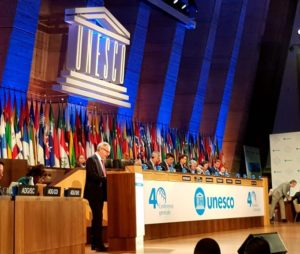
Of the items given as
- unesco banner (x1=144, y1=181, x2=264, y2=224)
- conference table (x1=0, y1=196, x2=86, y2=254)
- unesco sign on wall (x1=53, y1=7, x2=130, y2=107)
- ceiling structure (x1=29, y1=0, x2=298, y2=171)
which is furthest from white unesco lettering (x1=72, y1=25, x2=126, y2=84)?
conference table (x1=0, y1=196, x2=86, y2=254)

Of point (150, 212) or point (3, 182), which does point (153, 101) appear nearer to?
point (3, 182)

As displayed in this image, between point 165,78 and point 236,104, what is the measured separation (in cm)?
542

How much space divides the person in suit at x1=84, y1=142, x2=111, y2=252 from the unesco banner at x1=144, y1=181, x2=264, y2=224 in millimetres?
1502

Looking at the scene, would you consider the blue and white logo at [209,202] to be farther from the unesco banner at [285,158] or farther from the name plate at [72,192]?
the unesco banner at [285,158]

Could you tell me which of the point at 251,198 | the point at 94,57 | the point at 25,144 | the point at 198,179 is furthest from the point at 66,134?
the point at 251,198

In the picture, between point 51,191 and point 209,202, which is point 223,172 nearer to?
point 209,202

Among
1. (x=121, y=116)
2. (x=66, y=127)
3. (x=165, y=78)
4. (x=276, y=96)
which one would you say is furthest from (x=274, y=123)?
(x=66, y=127)

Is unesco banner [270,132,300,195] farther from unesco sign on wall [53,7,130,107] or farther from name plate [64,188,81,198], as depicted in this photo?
name plate [64,188,81,198]

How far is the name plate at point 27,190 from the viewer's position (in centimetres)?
460

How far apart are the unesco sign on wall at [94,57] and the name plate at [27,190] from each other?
27.8 feet

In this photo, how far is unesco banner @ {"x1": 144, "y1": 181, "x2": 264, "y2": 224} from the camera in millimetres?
9118

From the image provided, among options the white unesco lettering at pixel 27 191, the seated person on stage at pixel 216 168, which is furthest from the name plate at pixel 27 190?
the seated person on stage at pixel 216 168

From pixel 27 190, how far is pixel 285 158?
51.5 ft

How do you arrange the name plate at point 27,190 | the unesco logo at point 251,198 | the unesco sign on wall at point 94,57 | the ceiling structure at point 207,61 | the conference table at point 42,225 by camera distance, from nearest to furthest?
the conference table at point 42,225 → the name plate at point 27,190 → the unesco logo at point 251,198 → the unesco sign on wall at point 94,57 → the ceiling structure at point 207,61
